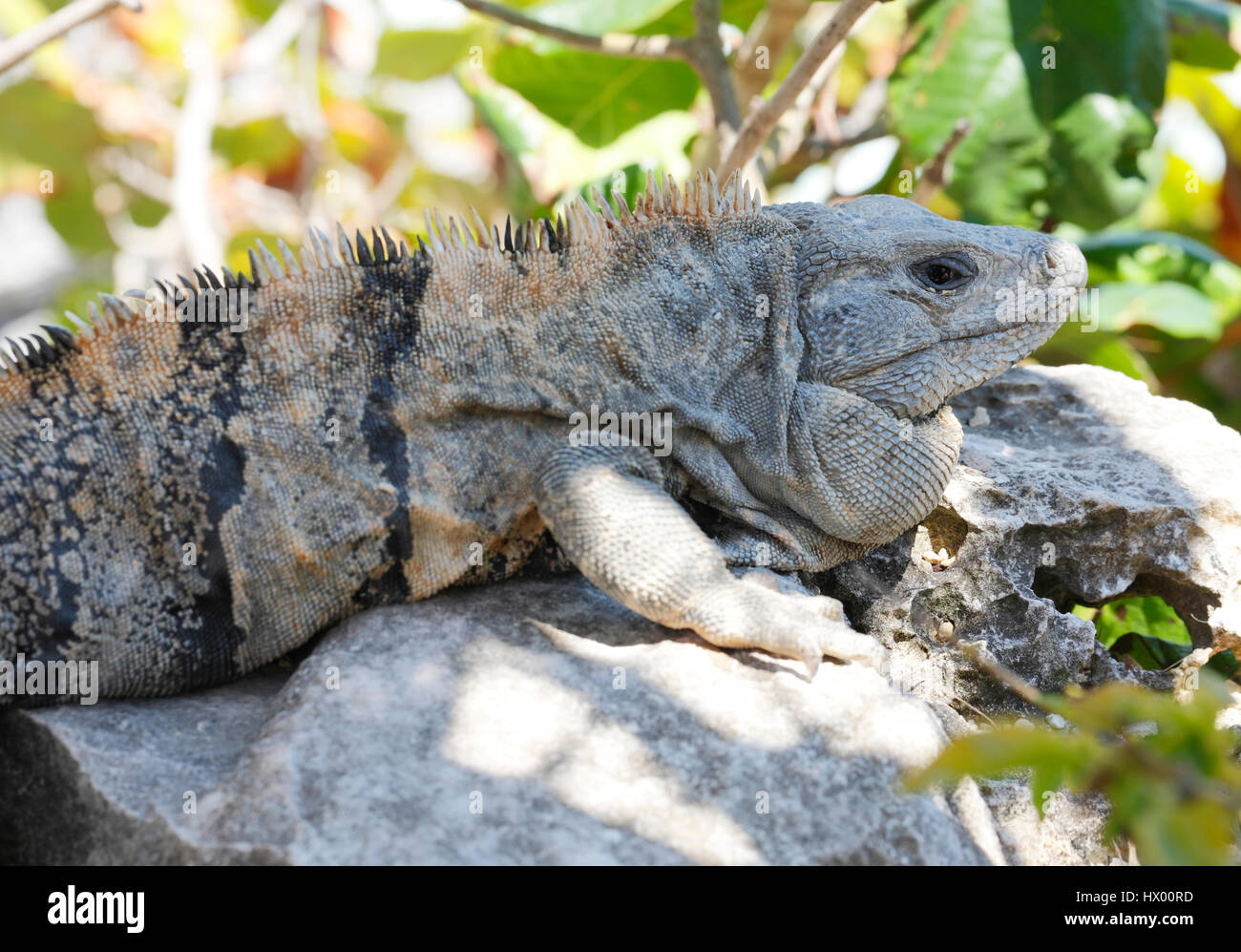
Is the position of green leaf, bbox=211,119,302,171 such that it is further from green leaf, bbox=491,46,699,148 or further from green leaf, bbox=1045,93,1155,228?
green leaf, bbox=1045,93,1155,228

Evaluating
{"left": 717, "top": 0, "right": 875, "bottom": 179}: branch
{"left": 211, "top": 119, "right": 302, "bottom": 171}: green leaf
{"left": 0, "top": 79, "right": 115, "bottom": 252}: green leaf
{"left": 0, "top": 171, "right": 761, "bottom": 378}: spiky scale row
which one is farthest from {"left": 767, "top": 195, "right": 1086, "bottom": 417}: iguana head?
{"left": 211, "top": 119, "right": 302, "bottom": 171}: green leaf

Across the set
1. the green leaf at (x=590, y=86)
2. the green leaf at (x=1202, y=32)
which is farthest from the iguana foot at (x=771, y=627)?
the green leaf at (x=1202, y=32)

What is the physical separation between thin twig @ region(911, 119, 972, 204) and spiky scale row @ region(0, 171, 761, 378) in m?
2.87

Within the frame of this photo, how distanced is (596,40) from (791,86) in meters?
1.18

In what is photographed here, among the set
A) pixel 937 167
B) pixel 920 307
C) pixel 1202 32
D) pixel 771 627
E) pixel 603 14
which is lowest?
pixel 771 627

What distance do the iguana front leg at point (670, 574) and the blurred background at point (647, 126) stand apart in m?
1.49

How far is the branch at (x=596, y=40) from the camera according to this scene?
18.9 feet

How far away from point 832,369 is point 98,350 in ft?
8.46

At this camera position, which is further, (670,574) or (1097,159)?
(1097,159)

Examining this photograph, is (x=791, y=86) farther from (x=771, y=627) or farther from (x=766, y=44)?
(x=771, y=627)

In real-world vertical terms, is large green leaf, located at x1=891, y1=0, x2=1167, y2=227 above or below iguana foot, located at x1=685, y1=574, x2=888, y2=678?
above

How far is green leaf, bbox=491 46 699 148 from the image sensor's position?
746cm

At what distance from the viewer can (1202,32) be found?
7828 millimetres

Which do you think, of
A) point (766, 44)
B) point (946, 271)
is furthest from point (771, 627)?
point (766, 44)
